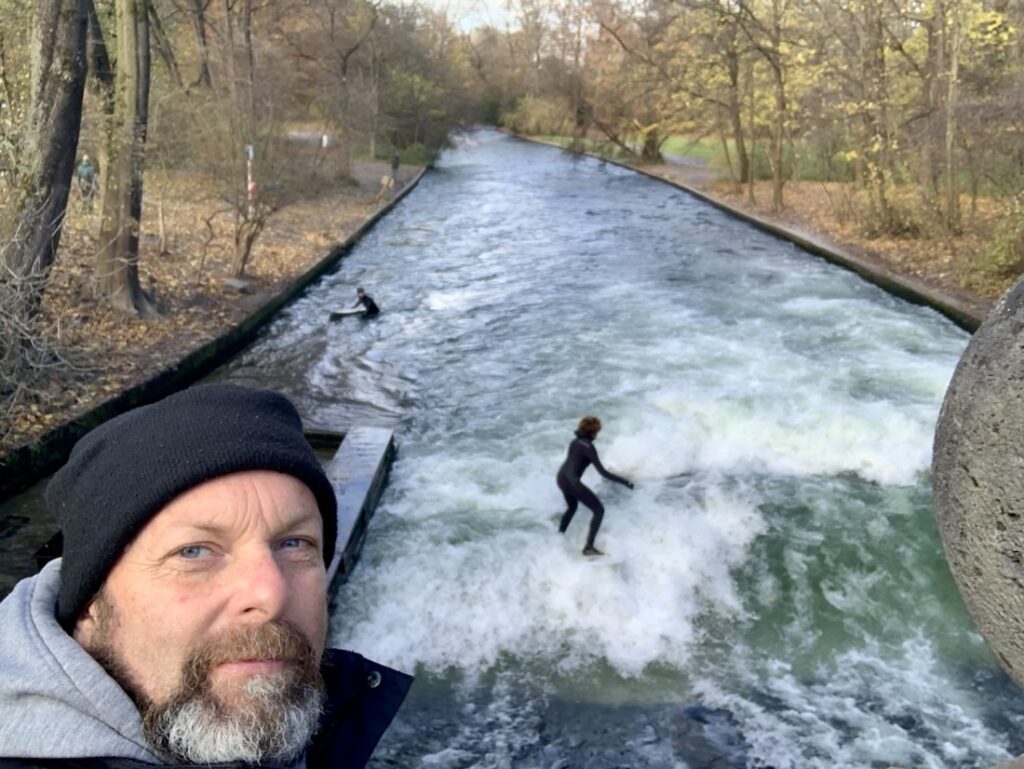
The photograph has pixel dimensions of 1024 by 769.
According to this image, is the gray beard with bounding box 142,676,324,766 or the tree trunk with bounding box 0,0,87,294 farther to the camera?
the tree trunk with bounding box 0,0,87,294

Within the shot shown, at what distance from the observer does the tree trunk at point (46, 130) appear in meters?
10.5

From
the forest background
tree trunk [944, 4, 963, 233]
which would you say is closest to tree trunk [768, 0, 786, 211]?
the forest background

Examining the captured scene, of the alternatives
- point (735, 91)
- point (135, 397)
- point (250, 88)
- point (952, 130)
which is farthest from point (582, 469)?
point (735, 91)

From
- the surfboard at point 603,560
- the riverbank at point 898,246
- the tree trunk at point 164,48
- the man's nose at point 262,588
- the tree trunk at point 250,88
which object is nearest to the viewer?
the man's nose at point 262,588

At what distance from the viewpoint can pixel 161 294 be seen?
15.7 metres

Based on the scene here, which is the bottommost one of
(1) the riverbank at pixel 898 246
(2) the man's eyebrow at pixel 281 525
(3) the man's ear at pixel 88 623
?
(1) the riverbank at pixel 898 246

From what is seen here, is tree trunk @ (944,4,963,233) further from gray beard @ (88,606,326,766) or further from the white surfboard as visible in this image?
gray beard @ (88,606,326,766)

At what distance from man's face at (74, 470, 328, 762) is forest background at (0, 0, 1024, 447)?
8610 millimetres

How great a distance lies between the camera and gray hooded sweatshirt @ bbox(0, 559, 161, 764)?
1507 millimetres

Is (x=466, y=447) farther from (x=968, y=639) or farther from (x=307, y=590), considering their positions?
(x=307, y=590)

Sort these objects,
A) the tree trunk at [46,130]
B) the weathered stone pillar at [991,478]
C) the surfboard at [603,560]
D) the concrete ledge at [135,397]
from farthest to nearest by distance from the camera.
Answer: the tree trunk at [46,130], the concrete ledge at [135,397], the surfboard at [603,560], the weathered stone pillar at [991,478]

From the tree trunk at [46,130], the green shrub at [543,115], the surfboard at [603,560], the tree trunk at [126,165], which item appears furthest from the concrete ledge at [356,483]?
the green shrub at [543,115]

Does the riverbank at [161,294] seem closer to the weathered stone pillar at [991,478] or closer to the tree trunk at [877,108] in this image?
the weathered stone pillar at [991,478]

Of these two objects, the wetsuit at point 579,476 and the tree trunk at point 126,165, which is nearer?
the wetsuit at point 579,476
